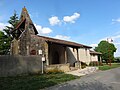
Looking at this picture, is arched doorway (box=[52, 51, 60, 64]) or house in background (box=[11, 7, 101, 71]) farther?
arched doorway (box=[52, 51, 60, 64])

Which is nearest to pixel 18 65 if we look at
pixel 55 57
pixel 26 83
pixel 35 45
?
pixel 26 83

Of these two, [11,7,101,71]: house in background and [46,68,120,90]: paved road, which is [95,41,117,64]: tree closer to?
[11,7,101,71]: house in background

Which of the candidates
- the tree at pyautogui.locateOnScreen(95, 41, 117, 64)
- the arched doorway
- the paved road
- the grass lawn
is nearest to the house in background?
the arched doorway

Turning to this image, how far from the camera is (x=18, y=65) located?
17547 mm

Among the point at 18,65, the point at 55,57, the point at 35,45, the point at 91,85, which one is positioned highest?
the point at 35,45

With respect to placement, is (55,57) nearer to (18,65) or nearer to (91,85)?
(18,65)

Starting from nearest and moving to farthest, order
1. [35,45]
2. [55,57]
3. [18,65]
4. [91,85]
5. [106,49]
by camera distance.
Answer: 1. [91,85]
2. [18,65]
3. [35,45]
4. [55,57]
5. [106,49]

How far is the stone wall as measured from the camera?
643 inches

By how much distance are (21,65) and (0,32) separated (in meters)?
33.9

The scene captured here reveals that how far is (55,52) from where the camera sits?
97.7 feet

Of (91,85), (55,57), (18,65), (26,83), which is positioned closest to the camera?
(91,85)

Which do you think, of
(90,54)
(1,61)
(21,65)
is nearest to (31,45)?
(21,65)

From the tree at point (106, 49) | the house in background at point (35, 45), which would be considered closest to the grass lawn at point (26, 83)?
the house in background at point (35, 45)

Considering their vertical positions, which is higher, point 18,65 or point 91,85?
point 18,65
